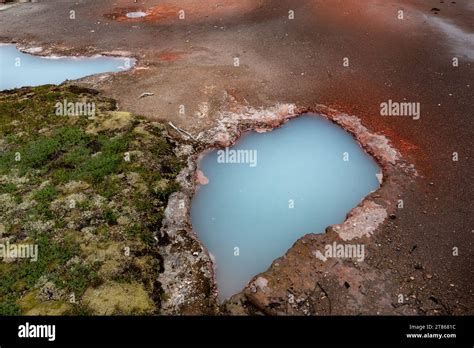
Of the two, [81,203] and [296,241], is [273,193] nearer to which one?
[296,241]

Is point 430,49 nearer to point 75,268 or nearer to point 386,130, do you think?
point 386,130

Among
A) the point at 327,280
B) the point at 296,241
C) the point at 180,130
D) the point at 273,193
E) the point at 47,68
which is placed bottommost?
the point at 327,280

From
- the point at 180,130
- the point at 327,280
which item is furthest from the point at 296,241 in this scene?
the point at 180,130

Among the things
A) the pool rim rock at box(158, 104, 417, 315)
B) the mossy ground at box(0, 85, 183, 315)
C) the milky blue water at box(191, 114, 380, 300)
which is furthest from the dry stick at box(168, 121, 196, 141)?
the milky blue water at box(191, 114, 380, 300)

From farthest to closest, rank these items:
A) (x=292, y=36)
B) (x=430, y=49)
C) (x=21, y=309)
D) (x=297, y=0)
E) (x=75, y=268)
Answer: (x=297, y=0) < (x=292, y=36) < (x=430, y=49) < (x=75, y=268) < (x=21, y=309)

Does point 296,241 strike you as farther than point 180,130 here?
No

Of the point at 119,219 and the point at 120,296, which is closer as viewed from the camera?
the point at 120,296

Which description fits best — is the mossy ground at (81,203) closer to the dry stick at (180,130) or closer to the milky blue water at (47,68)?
the dry stick at (180,130)
